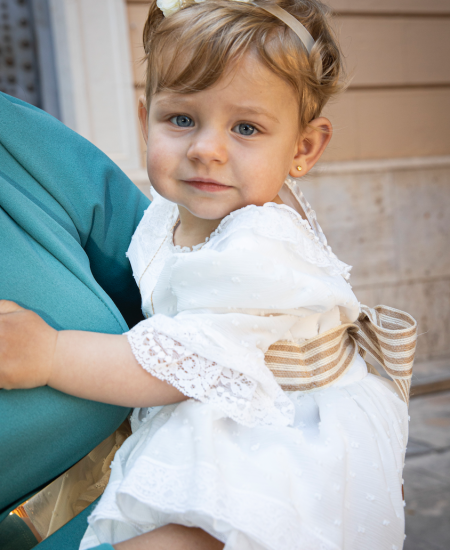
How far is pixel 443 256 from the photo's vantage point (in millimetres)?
5375

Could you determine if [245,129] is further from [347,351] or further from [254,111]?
[347,351]

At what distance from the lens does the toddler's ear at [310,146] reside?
131 centimetres

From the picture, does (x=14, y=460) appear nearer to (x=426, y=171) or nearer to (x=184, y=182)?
(x=184, y=182)

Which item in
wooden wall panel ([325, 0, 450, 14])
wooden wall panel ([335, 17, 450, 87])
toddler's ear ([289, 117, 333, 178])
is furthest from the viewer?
wooden wall panel ([335, 17, 450, 87])

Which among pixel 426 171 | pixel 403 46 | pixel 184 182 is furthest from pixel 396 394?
pixel 403 46

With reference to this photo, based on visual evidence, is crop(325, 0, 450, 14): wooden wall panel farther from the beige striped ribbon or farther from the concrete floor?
the beige striped ribbon

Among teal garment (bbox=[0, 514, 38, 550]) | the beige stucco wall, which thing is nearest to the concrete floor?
the beige stucco wall

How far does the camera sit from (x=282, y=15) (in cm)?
118

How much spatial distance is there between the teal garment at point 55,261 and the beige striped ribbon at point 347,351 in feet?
1.12

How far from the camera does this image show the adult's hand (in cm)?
87

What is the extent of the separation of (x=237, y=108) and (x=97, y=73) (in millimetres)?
3925

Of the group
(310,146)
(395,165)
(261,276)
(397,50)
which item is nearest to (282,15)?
(310,146)

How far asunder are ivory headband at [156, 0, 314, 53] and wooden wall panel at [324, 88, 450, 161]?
3.93m

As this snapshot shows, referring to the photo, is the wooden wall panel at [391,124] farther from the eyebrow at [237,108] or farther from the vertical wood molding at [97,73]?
the eyebrow at [237,108]
